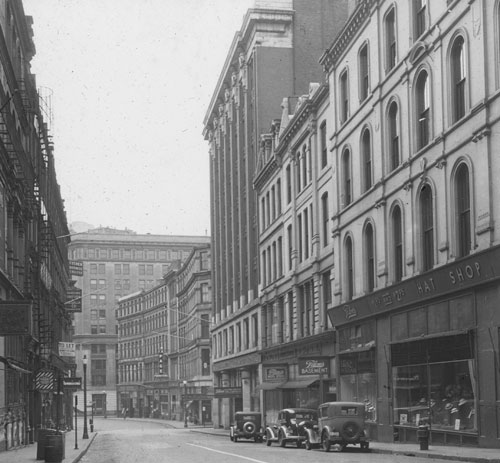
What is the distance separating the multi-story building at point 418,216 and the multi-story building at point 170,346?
161ft

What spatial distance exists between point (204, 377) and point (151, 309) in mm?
38762

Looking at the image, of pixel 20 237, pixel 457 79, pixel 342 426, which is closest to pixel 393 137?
pixel 457 79

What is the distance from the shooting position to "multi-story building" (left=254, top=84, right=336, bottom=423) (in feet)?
168

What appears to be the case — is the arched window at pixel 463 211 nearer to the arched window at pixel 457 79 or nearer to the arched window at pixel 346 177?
the arched window at pixel 457 79

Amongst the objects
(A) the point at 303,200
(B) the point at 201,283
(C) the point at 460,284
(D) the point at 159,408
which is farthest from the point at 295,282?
(D) the point at 159,408

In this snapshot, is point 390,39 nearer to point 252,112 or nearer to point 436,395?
point 436,395

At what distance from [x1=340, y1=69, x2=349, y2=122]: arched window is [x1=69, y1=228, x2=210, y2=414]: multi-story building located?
412 ft

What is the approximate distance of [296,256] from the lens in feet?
192

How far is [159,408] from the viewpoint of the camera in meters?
144

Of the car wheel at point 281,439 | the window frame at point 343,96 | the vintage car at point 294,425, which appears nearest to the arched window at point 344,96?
the window frame at point 343,96

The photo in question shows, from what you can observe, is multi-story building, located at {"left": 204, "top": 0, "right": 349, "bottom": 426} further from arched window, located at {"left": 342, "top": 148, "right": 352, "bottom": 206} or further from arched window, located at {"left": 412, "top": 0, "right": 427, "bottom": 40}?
arched window, located at {"left": 412, "top": 0, "right": 427, "bottom": 40}

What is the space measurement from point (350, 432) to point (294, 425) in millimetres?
7332

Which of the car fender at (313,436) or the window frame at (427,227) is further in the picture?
the car fender at (313,436)

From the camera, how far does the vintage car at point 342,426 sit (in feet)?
115
